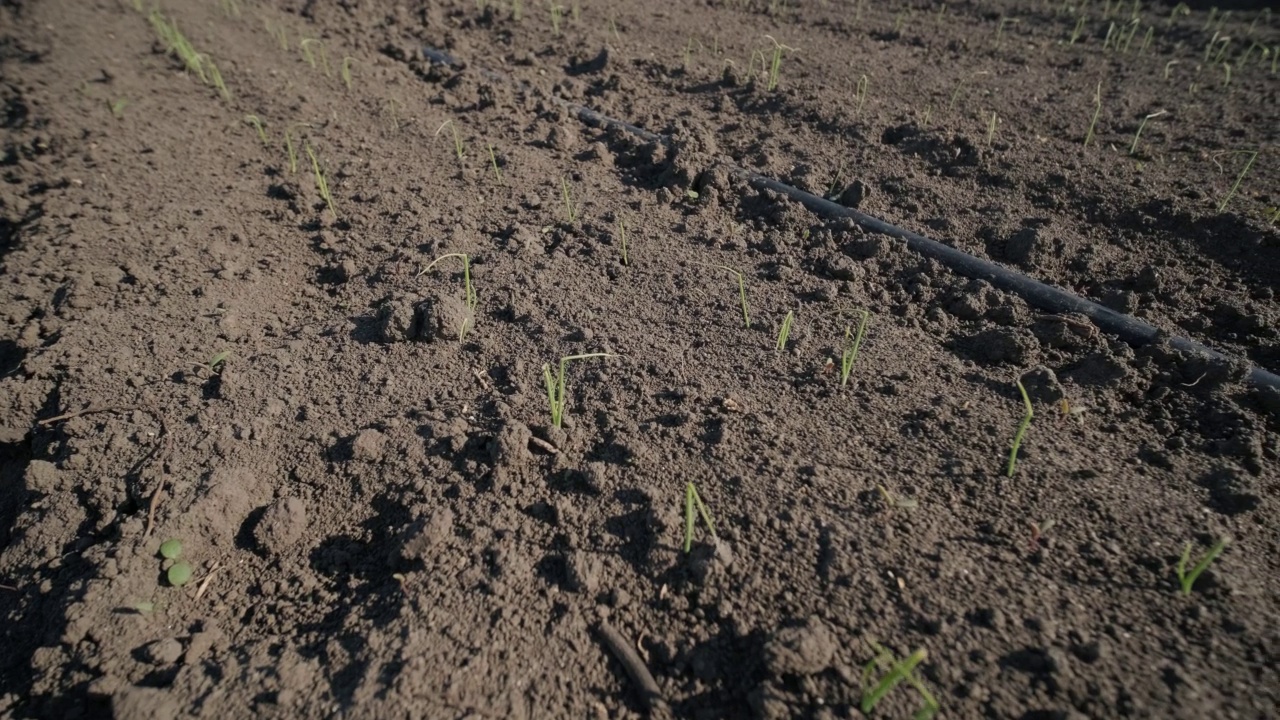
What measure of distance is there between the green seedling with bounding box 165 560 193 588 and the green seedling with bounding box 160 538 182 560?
0.02 metres

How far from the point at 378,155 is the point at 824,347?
2.71m

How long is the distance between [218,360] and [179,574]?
0.80 m

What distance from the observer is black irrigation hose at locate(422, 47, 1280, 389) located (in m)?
2.21

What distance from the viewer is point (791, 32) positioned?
16.6ft

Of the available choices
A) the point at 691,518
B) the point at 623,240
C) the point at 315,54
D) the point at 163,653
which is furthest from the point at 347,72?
the point at 691,518

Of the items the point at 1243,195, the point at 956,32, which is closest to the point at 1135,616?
the point at 1243,195

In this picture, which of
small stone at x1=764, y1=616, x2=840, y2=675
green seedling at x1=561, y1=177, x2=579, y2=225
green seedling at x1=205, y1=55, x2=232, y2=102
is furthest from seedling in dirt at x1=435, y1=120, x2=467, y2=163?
small stone at x1=764, y1=616, x2=840, y2=675

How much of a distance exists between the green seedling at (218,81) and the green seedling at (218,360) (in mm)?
2606

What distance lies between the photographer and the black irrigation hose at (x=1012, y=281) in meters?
2.21

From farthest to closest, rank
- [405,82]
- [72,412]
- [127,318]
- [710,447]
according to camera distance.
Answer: [405,82] → [127,318] → [72,412] → [710,447]

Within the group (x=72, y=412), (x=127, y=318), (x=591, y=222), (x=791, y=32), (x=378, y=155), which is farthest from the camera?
(x=791, y=32)

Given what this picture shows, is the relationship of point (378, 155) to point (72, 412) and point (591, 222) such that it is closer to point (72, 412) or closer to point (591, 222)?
point (591, 222)

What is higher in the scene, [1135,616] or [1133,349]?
[1133,349]

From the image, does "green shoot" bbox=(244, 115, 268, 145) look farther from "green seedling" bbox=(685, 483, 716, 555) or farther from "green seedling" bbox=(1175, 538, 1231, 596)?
"green seedling" bbox=(1175, 538, 1231, 596)
